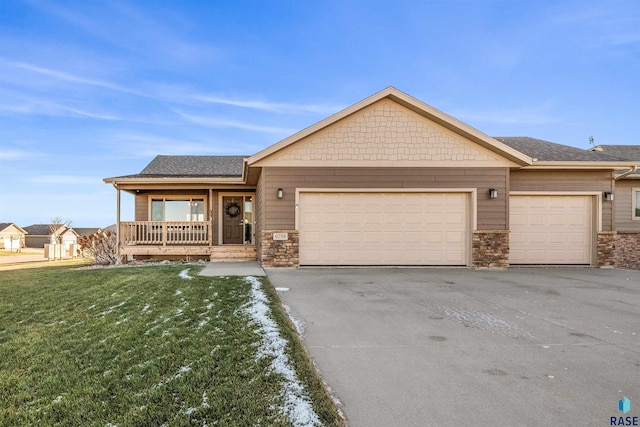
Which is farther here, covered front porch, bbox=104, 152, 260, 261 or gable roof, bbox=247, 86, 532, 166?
covered front porch, bbox=104, 152, 260, 261

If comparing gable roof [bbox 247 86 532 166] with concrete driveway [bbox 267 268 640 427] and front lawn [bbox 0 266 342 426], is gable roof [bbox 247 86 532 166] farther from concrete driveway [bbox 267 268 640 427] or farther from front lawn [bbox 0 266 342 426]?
front lawn [bbox 0 266 342 426]

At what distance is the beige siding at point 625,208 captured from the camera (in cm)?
1180

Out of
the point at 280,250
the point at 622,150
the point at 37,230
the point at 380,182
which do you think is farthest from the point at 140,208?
the point at 37,230

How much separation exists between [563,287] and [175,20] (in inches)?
638

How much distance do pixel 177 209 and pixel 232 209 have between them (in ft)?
7.34

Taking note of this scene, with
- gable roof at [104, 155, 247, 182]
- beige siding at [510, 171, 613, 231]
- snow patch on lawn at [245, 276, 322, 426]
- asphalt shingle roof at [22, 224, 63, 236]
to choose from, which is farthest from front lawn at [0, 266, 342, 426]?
asphalt shingle roof at [22, 224, 63, 236]

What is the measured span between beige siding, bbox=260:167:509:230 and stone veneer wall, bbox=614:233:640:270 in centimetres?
601

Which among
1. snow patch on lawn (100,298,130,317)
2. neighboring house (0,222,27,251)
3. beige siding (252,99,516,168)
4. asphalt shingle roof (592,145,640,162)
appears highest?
asphalt shingle roof (592,145,640,162)

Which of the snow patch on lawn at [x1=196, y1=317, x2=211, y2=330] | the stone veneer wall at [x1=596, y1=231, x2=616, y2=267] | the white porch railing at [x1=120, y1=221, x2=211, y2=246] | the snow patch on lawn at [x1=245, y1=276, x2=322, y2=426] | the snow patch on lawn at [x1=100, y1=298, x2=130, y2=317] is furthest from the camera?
the white porch railing at [x1=120, y1=221, x2=211, y2=246]

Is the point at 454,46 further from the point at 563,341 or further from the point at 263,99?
the point at 563,341

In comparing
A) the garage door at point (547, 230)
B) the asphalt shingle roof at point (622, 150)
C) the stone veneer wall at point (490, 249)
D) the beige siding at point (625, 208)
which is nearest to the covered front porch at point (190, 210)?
the stone veneer wall at point (490, 249)

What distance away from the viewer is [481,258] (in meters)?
9.16

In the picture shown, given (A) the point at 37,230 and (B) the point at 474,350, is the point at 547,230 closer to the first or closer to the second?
(B) the point at 474,350

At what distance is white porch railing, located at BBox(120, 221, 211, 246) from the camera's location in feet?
37.7
